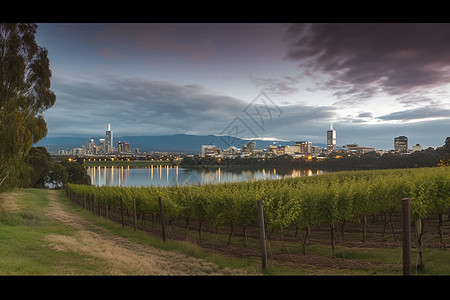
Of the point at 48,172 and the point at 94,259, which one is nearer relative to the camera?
the point at 94,259

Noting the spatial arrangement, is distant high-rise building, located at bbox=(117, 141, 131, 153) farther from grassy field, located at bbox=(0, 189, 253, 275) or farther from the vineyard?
grassy field, located at bbox=(0, 189, 253, 275)

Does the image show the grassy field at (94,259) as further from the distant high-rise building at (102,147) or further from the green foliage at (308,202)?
the distant high-rise building at (102,147)

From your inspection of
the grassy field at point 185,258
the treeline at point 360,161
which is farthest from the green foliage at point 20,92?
the treeline at point 360,161

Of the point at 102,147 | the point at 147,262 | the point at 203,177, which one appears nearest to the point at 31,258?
the point at 147,262

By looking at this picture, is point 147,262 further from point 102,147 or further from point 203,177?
point 102,147

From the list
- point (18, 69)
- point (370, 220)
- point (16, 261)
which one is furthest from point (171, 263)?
point (18, 69)

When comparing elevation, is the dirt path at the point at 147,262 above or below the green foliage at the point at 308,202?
below

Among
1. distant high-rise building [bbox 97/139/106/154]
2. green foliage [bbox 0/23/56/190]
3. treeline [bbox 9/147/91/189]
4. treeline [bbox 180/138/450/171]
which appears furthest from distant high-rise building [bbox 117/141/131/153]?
green foliage [bbox 0/23/56/190]

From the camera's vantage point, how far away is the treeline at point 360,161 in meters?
61.6

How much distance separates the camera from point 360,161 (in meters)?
72.4

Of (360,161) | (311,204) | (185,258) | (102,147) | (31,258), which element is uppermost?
(102,147)

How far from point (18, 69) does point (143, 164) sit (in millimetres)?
122800

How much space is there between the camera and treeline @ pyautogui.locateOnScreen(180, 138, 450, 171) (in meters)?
61.6
